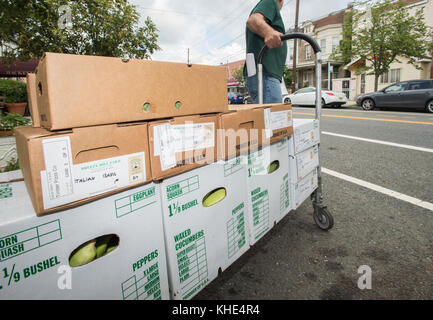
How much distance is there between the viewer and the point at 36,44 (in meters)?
5.71

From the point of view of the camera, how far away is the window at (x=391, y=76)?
63.9 feet

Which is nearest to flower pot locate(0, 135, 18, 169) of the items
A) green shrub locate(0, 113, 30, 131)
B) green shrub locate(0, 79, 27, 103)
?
green shrub locate(0, 113, 30, 131)

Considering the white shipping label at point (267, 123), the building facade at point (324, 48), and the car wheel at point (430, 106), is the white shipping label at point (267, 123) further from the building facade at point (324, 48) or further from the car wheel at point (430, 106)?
the building facade at point (324, 48)

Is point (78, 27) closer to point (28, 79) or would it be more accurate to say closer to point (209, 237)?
point (28, 79)

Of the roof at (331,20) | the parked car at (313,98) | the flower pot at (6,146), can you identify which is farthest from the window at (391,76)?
the flower pot at (6,146)

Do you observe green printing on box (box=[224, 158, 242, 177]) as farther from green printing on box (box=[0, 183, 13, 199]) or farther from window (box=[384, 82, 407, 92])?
window (box=[384, 82, 407, 92])

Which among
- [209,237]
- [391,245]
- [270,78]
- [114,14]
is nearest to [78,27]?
[114,14]

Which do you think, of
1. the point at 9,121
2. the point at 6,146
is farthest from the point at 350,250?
the point at 9,121

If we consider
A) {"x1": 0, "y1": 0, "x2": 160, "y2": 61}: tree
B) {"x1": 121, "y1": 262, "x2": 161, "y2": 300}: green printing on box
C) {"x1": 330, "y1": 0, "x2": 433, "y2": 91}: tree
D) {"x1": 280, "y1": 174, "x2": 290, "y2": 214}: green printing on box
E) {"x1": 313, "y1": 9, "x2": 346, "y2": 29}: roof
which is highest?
{"x1": 313, "y1": 9, "x2": 346, "y2": 29}: roof

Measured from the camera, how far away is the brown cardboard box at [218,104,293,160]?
1290mm

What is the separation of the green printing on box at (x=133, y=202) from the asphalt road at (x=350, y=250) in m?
0.82

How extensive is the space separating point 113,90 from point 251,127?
774 millimetres

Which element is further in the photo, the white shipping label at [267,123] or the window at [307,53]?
the window at [307,53]

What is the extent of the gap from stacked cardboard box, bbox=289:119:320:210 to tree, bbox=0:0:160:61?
4215 mm
